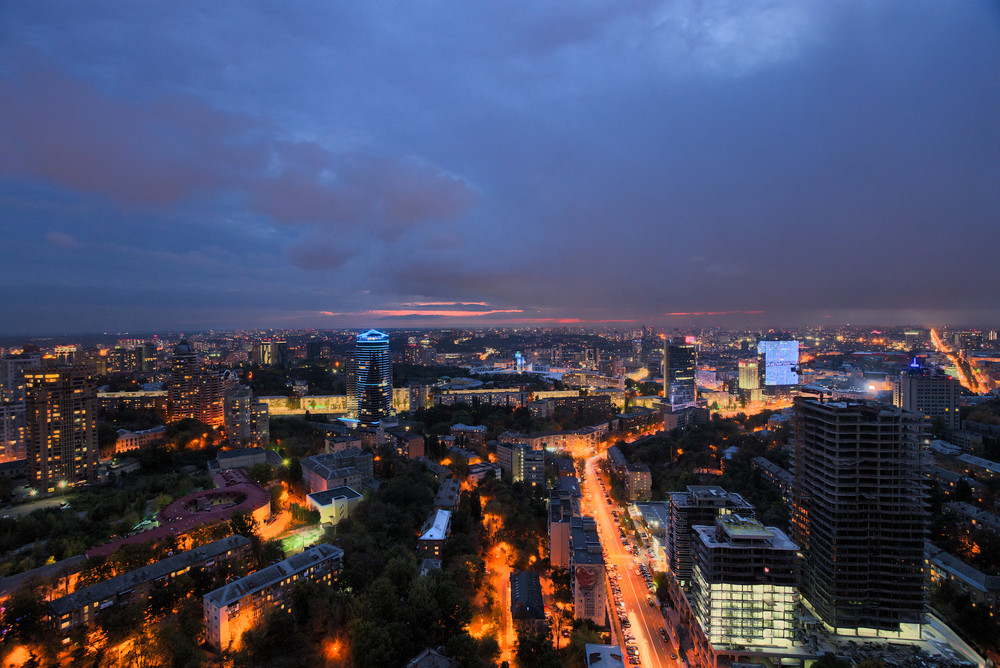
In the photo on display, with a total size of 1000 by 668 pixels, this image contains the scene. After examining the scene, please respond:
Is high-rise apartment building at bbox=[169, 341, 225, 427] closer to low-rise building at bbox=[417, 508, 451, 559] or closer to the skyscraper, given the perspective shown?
the skyscraper

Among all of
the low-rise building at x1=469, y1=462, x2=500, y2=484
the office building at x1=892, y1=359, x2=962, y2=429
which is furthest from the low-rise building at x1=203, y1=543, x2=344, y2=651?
the office building at x1=892, y1=359, x2=962, y2=429

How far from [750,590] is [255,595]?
34.7ft

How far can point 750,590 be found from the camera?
9695 millimetres

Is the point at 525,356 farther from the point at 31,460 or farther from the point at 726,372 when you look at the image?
the point at 31,460

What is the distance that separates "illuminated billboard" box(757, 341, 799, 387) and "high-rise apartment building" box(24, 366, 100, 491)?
4428 cm

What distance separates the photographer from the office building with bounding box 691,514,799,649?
960cm

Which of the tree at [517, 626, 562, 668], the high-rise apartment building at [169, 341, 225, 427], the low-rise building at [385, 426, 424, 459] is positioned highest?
the high-rise apartment building at [169, 341, 225, 427]

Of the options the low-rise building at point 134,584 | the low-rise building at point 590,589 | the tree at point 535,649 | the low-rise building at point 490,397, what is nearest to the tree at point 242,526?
the low-rise building at point 134,584

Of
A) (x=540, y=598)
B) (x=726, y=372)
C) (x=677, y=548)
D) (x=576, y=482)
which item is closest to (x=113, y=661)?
(x=540, y=598)

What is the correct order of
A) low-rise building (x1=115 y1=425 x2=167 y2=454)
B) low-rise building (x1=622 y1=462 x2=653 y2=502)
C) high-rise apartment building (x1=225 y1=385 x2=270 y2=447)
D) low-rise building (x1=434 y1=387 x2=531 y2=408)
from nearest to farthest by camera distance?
low-rise building (x1=115 y1=425 x2=167 y2=454) < low-rise building (x1=622 y1=462 x2=653 y2=502) < high-rise apartment building (x1=225 y1=385 x2=270 y2=447) < low-rise building (x1=434 y1=387 x2=531 y2=408)

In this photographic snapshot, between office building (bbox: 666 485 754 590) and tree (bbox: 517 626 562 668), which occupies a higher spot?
office building (bbox: 666 485 754 590)

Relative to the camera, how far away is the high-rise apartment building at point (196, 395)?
78.2 ft

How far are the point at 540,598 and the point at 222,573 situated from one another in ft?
25.0

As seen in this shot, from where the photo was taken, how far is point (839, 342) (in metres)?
45.4
